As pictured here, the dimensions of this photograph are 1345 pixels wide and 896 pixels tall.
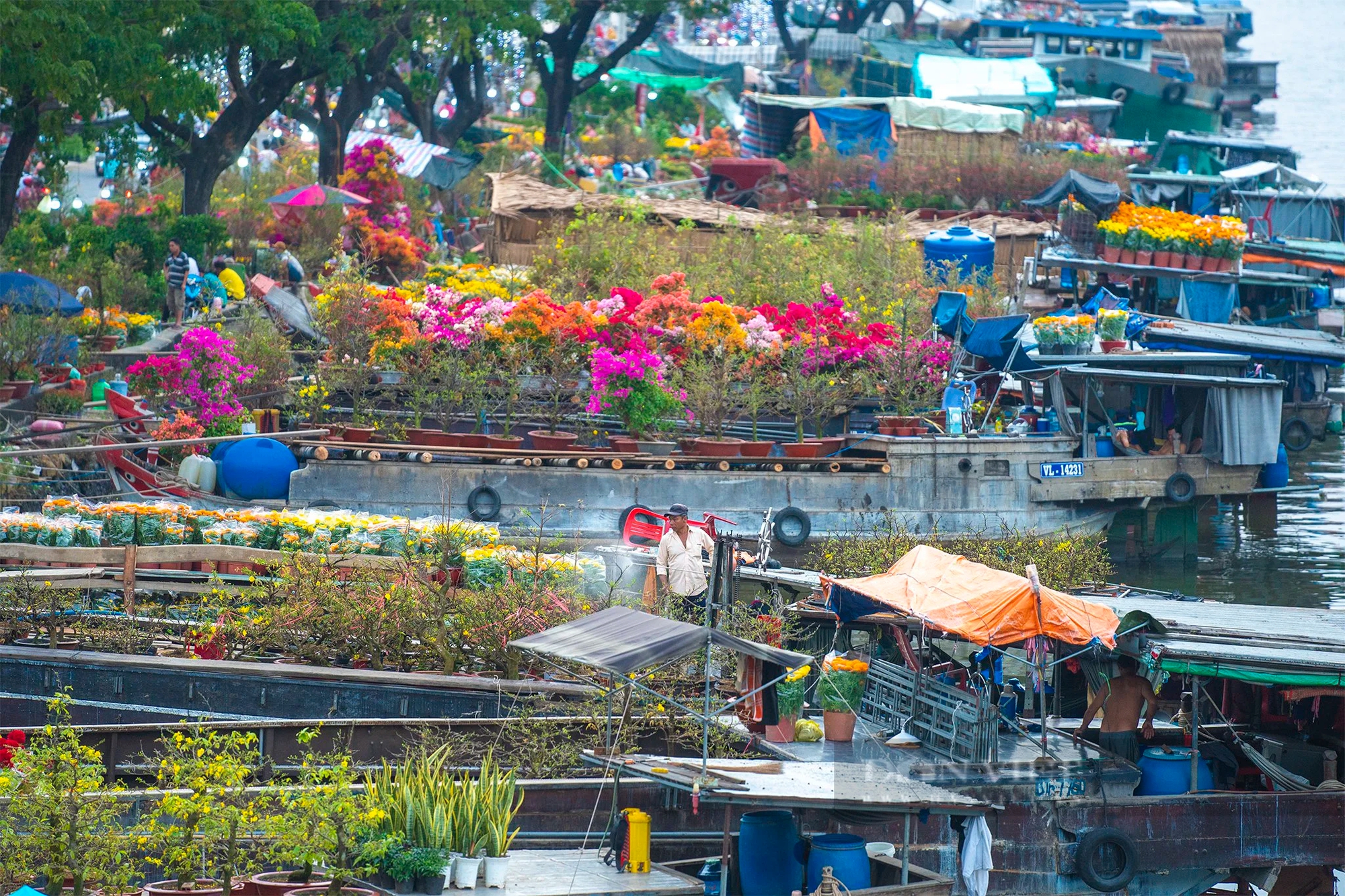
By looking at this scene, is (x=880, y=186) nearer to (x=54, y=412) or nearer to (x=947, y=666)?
(x=54, y=412)

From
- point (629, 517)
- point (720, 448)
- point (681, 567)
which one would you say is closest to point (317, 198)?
point (720, 448)

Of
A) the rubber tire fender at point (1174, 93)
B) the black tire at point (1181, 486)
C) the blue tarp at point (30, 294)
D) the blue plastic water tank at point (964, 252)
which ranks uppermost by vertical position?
the rubber tire fender at point (1174, 93)

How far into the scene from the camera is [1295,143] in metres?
80.5

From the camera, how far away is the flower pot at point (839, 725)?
13.4m

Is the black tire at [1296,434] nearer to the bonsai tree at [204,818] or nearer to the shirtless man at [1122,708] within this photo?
the shirtless man at [1122,708]

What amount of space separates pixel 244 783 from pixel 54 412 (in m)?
12.6

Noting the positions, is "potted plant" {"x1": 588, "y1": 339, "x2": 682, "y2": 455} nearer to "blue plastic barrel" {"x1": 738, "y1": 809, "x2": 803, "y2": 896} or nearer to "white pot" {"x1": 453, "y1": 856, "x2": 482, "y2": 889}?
"blue plastic barrel" {"x1": 738, "y1": 809, "x2": 803, "y2": 896}

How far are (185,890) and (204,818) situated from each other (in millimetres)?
444

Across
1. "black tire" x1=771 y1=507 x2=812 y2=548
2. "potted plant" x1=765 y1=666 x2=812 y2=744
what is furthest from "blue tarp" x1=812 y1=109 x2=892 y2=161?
"potted plant" x1=765 y1=666 x2=812 y2=744

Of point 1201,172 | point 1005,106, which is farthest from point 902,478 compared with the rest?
point 1005,106

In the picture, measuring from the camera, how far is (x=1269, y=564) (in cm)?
2586

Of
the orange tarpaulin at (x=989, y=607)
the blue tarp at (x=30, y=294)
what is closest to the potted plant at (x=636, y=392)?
the orange tarpaulin at (x=989, y=607)

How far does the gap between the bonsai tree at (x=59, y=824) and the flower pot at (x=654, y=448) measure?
1220 cm

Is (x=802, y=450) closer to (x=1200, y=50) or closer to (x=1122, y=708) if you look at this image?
Answer: (x=1122, y=708)
